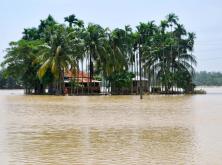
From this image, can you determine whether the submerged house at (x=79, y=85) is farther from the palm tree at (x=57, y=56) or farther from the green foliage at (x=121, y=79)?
the palm tree at (x=57, y=56)

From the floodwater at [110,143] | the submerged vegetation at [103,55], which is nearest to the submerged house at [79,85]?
the submerged vegetation at [103,55]

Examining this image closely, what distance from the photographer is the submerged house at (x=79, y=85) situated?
62406mm

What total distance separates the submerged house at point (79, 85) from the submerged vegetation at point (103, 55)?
140cm

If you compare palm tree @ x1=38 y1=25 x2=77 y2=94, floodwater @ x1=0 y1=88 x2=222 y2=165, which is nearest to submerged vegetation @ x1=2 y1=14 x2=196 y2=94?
palm tree @ x1=38 y1=25 x2=77 y2=94

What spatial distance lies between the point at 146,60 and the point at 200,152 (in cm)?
5630

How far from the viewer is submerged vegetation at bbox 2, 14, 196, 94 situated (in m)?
57.7

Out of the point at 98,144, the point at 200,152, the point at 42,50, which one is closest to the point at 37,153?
the point at 98,144

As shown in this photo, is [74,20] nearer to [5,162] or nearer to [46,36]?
[46,36]

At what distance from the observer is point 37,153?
1182 cm

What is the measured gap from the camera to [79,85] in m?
63.2

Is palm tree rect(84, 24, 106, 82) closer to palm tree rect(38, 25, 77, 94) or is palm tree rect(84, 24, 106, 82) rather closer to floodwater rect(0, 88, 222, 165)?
palm tree rect(38, 25, 77, 94)

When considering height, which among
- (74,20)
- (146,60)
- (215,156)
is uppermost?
(74,20)

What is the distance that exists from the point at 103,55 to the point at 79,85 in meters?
5.85

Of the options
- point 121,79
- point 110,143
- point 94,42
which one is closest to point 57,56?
point 94,42
